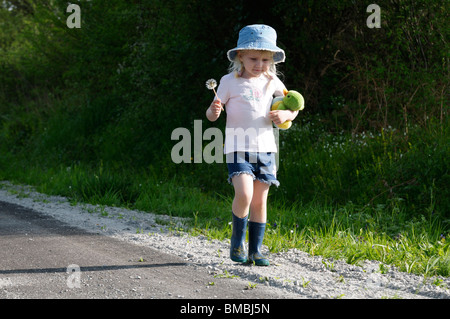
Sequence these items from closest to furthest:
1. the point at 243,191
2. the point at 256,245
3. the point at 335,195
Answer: the point at 243,191 < the point at 256,245 < the point at 335,195

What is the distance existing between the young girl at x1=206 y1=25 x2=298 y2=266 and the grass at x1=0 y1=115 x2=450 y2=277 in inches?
25.3

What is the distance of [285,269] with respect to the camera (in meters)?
4.46

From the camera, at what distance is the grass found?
523 centimetres

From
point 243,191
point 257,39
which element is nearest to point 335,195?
point 243,191

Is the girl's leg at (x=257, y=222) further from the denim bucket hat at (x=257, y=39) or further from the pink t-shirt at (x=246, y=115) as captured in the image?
the denim bucket hat at (x=257, y=39)

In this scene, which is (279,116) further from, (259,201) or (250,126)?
(259,201)

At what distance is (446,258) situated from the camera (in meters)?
4.72

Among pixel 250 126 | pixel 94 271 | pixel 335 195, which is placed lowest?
pixel 94 271

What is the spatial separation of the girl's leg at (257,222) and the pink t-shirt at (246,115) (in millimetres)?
326

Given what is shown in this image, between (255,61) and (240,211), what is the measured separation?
1.18 meters

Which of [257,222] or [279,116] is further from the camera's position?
[257,222]

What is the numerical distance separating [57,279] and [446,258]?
10.2 feet

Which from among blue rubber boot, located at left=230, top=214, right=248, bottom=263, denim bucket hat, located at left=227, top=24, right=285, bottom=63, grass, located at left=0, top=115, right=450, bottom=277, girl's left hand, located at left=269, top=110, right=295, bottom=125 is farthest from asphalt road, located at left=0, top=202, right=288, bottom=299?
denim bucket hat, located at left=227, top=24, right=285, bottom=63

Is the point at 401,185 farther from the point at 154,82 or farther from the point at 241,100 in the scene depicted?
the point at 154,82
